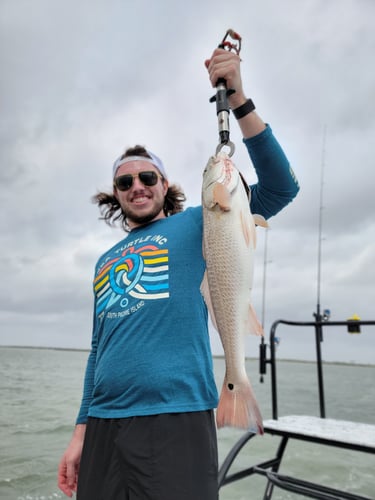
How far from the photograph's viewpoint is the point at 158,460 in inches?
73.0

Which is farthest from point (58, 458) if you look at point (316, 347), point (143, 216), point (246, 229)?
point (246, 229)

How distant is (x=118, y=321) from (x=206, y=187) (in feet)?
2.99

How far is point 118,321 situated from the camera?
2.24 m

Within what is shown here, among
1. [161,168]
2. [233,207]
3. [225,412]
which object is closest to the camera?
[225,412]

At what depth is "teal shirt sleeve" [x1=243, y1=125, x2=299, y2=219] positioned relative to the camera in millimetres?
2180

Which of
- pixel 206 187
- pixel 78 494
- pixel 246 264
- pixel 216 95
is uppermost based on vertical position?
pixel 216 95

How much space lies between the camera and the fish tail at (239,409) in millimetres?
1612

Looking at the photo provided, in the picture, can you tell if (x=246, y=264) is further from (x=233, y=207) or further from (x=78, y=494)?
(x=78, y=494)

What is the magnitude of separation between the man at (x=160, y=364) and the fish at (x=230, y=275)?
1.08ft

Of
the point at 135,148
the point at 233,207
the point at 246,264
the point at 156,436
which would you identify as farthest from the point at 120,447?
the point at 135,148

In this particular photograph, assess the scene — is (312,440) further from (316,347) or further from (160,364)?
(160,364)

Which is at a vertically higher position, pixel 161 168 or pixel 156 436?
pixel 161 168

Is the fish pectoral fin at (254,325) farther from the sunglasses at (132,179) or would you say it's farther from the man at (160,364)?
the sunglasses at (132,179)

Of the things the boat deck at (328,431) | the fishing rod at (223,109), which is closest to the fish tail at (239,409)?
the fishing rod at (223,109)
